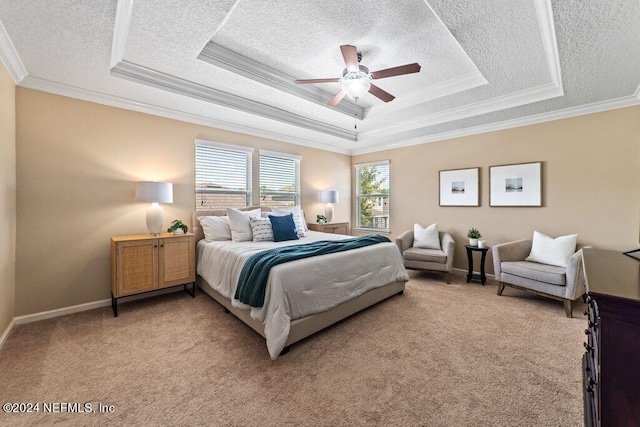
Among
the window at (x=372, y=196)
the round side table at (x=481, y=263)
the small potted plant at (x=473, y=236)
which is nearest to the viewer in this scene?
the round side table at (x=481, y=263)

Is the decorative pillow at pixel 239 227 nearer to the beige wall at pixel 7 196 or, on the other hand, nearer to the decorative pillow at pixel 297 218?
the decorative pillow at pixel 297 218

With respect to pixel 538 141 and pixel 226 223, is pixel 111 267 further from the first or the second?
pixel 538 141

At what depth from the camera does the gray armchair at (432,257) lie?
13.8 ft

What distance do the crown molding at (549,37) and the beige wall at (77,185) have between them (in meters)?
4.23

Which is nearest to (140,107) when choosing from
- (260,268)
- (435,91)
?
(260,268)

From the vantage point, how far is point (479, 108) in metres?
3.84

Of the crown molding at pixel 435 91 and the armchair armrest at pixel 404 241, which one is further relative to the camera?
the armchair armrest at pixel 404 241

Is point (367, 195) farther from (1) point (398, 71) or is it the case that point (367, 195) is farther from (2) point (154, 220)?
(2) point (154, 220)

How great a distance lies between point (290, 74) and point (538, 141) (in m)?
3.86

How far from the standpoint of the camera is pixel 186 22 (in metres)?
2.12

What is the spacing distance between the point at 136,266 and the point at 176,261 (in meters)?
0.44

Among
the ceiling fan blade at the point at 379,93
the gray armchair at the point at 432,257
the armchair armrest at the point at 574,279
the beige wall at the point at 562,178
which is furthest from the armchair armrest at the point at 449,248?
the ceiling fan blade at the point at 379,93

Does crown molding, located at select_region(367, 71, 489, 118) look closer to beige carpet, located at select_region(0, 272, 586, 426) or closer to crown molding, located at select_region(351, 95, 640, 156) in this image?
crown molding, located at select_region(351, 95, 640, 156)

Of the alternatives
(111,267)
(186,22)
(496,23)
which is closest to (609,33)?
(496,23)
